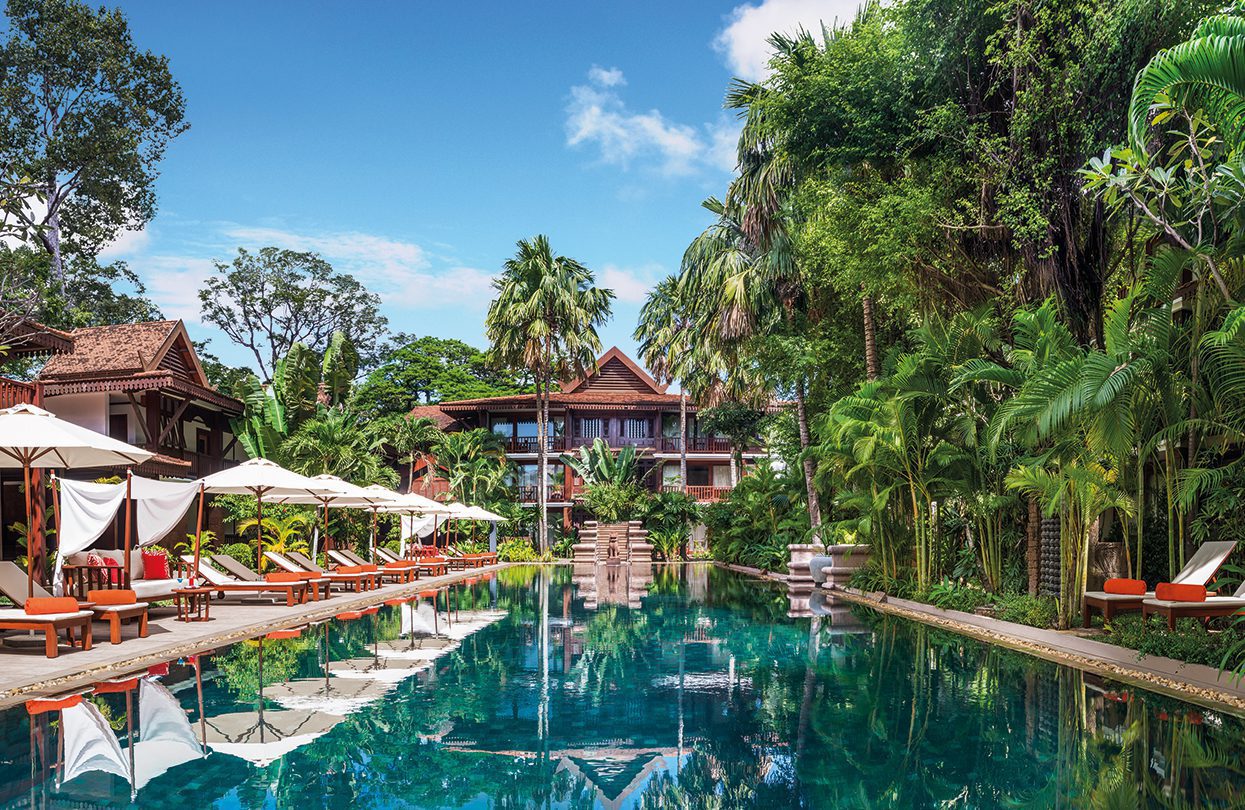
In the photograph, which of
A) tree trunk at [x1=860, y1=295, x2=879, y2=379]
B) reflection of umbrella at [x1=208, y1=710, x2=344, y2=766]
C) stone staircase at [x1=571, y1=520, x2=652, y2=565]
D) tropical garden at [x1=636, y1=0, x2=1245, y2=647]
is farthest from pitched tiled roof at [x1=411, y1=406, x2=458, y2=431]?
reflection of umbrella at [x1=208, y1=710, x2=344, y2=766]

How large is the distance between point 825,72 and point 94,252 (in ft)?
93.4

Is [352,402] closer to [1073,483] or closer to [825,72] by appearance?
[825,72]

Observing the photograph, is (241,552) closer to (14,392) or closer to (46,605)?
(14,392)

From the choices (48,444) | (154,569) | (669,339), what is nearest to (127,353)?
(154,569)

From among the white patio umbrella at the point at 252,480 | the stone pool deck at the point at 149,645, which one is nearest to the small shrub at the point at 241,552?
the stone pool deck at the point at 149,645

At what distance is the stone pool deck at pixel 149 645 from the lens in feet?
30.4

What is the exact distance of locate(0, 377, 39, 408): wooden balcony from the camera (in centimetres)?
1833

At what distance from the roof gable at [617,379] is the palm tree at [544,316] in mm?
9031

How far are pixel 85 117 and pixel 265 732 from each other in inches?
1267

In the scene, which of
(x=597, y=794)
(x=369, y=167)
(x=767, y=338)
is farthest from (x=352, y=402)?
(x=597, y=794)

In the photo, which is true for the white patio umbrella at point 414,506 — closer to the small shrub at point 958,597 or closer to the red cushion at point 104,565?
the red cushion at point 104,565

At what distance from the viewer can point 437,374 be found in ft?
172

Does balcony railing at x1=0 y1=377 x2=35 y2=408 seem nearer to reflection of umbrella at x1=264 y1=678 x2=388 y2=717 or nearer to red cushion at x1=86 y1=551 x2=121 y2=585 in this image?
red cushion at x1=86 y1=551 x2=121 y2=585

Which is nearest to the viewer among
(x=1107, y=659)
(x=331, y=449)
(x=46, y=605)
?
(x=1107, y=659)
